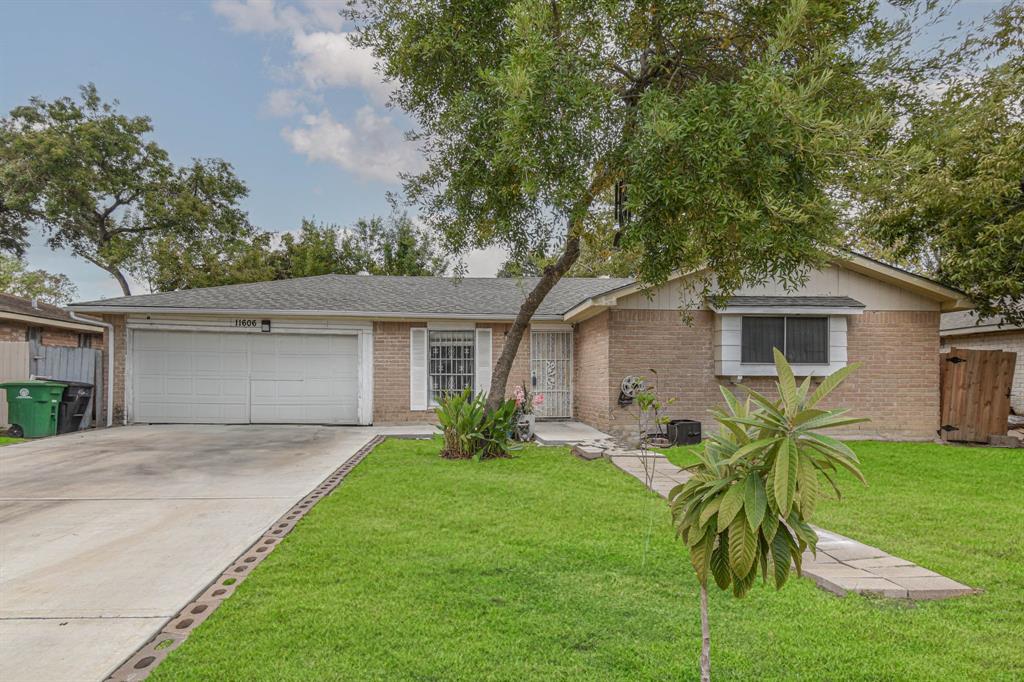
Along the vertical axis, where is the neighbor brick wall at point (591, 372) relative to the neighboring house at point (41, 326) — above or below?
below

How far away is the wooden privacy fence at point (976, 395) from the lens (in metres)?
11.0

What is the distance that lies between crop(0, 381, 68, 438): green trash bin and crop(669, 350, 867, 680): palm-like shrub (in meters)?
12.8

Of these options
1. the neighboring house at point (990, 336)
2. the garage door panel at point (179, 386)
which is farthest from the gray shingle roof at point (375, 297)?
the neighboring house at point (990, 336)

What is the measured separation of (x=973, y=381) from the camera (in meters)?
11.3

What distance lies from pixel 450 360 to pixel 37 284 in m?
31.6

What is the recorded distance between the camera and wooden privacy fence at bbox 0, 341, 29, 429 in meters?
12.5

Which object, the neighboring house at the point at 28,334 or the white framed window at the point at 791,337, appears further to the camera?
the neighboring house at the point at 28,334

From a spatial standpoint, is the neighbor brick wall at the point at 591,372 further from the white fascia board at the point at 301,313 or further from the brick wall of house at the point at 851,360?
the white fascia board at the point at 301,313

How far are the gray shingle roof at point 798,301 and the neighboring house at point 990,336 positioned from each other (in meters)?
3.86

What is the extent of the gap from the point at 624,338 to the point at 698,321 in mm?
1532

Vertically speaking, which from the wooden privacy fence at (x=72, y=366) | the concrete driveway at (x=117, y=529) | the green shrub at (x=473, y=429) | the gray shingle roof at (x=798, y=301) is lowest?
the concrete driveway at (x=117, y=529)

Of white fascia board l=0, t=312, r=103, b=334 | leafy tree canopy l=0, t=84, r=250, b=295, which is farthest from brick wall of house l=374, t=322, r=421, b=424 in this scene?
leafy tree canopy l=0, t=84, r=250, b=295

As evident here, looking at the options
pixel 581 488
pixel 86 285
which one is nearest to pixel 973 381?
pixel 581 488

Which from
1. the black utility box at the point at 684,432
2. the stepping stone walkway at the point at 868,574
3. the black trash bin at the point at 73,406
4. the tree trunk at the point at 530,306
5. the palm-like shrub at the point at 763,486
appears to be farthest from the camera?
the black trash bin at the point at 73,406
